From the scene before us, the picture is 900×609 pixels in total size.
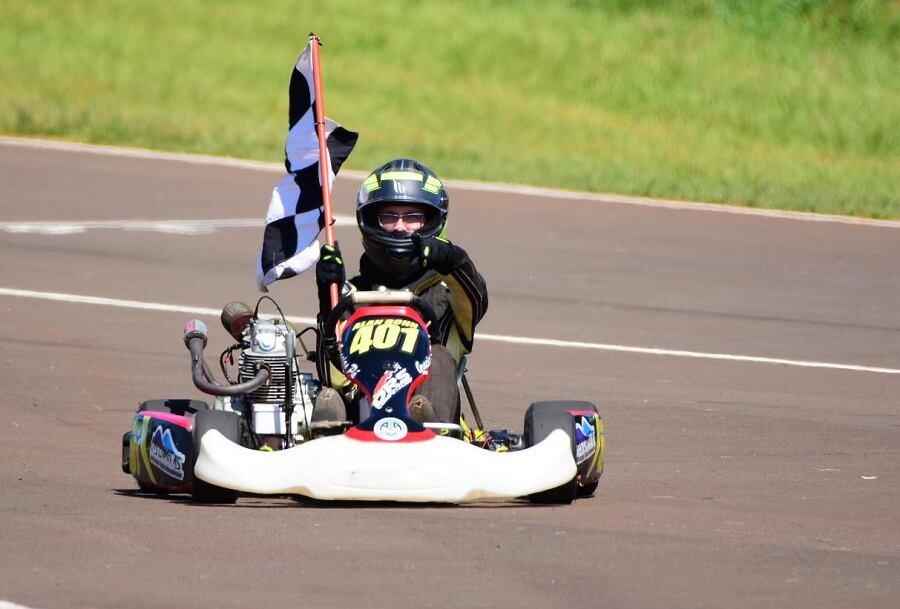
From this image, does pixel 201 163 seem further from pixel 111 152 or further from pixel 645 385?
pixel 645 385

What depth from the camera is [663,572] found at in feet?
21.4

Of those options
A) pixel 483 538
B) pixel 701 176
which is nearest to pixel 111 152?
pixel 701 176

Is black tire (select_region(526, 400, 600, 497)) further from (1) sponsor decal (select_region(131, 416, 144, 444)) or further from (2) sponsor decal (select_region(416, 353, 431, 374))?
(1) sponsor decal (select_region(131, 416, 144, 444))

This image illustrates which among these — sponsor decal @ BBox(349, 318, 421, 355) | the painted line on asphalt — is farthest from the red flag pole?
the painted line on asphalt

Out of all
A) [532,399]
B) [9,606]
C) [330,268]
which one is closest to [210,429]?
[330,268]

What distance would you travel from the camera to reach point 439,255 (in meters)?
8.06

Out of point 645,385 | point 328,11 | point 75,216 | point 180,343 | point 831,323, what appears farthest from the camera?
point 328,11

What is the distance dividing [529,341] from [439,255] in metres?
5.26

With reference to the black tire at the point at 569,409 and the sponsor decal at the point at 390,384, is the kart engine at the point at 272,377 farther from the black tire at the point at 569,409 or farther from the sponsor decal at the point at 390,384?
the black tire at the point at 569,409

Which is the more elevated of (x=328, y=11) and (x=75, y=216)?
(x=328, y=11)

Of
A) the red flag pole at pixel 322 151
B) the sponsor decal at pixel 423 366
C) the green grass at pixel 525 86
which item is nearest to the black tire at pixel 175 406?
the red flag pole at pixel 322 151

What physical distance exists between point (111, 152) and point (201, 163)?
1.05 meters

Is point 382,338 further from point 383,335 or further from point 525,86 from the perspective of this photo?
point 525,86

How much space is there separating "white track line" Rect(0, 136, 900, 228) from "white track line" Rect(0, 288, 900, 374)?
6.33 meters
